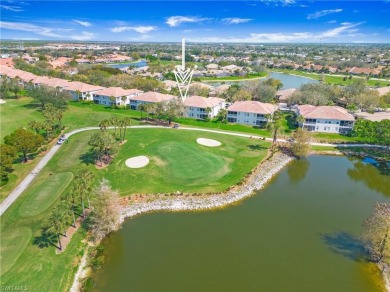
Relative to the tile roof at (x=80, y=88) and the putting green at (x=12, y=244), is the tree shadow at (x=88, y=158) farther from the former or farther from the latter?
the tile roof at (x=80, y=88)

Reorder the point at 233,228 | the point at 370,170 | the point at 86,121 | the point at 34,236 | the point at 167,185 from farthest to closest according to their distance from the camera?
the point at 86,121 < the point at 370,170 < the point at 167,185 < the point at 233,228 < the point at 34,236

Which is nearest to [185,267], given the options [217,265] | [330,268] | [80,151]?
[217,265]

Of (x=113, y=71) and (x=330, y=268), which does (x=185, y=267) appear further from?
(x=113, y=71)

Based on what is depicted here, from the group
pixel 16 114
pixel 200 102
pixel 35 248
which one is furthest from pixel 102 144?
pixel 16 114

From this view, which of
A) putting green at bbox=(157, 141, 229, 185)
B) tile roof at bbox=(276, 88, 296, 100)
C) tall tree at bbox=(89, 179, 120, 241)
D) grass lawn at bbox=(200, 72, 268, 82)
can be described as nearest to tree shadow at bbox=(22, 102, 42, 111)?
putting green at bbox=(157, 141, 229, 185)

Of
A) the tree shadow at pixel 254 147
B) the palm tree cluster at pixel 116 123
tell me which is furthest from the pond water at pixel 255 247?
the palm tree cluster at pixel 116 123

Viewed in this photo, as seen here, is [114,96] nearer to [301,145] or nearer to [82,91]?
[82,91]

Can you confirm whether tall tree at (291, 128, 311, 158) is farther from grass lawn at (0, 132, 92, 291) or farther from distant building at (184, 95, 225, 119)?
grass lawn at (0, 132, 92, 291)

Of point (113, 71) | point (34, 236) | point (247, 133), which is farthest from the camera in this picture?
point (113, 71)
